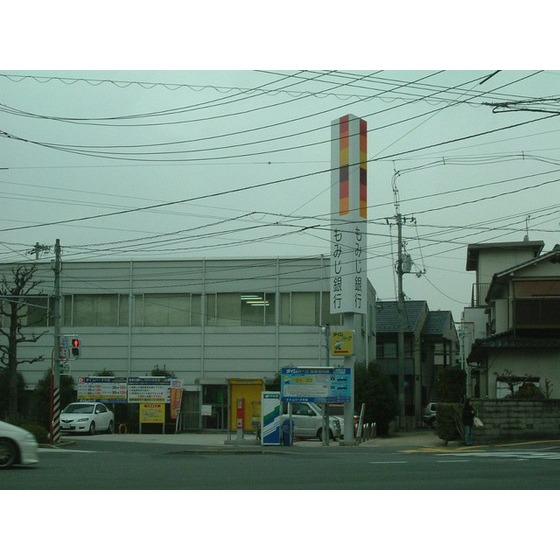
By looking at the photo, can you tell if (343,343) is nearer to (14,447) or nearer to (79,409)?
(14,447)

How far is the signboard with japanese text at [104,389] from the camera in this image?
4122 cm

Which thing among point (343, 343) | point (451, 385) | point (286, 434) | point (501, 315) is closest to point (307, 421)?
A: point (286, 434)

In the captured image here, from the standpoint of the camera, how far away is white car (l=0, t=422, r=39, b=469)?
1884 cm

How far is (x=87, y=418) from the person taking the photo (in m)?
39.1

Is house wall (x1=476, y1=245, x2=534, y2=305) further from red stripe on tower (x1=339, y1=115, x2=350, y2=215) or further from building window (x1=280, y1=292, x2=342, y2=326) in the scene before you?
red stripe on tower (x1=339, y1=115, x2=350, y2=215)

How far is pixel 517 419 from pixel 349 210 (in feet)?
32.4

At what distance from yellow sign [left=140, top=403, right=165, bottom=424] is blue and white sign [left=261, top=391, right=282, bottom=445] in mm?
12732

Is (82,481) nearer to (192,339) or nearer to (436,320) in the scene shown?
(192,339)

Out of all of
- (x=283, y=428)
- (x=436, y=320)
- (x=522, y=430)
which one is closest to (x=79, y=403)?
(x=283, y=428)

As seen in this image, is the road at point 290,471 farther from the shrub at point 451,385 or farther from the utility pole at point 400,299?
the utility pole at point 400,299

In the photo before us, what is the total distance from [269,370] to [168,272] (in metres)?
7.67

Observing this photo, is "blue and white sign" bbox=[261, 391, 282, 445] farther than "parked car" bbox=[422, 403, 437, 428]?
No

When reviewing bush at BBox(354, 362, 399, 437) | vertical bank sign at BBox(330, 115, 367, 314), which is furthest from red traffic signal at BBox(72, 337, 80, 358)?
bush at BBox(354, 362, 399, 437)

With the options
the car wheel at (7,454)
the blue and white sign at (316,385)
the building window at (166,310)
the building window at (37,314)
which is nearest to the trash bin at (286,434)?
the blue and white sign at (316,385)
